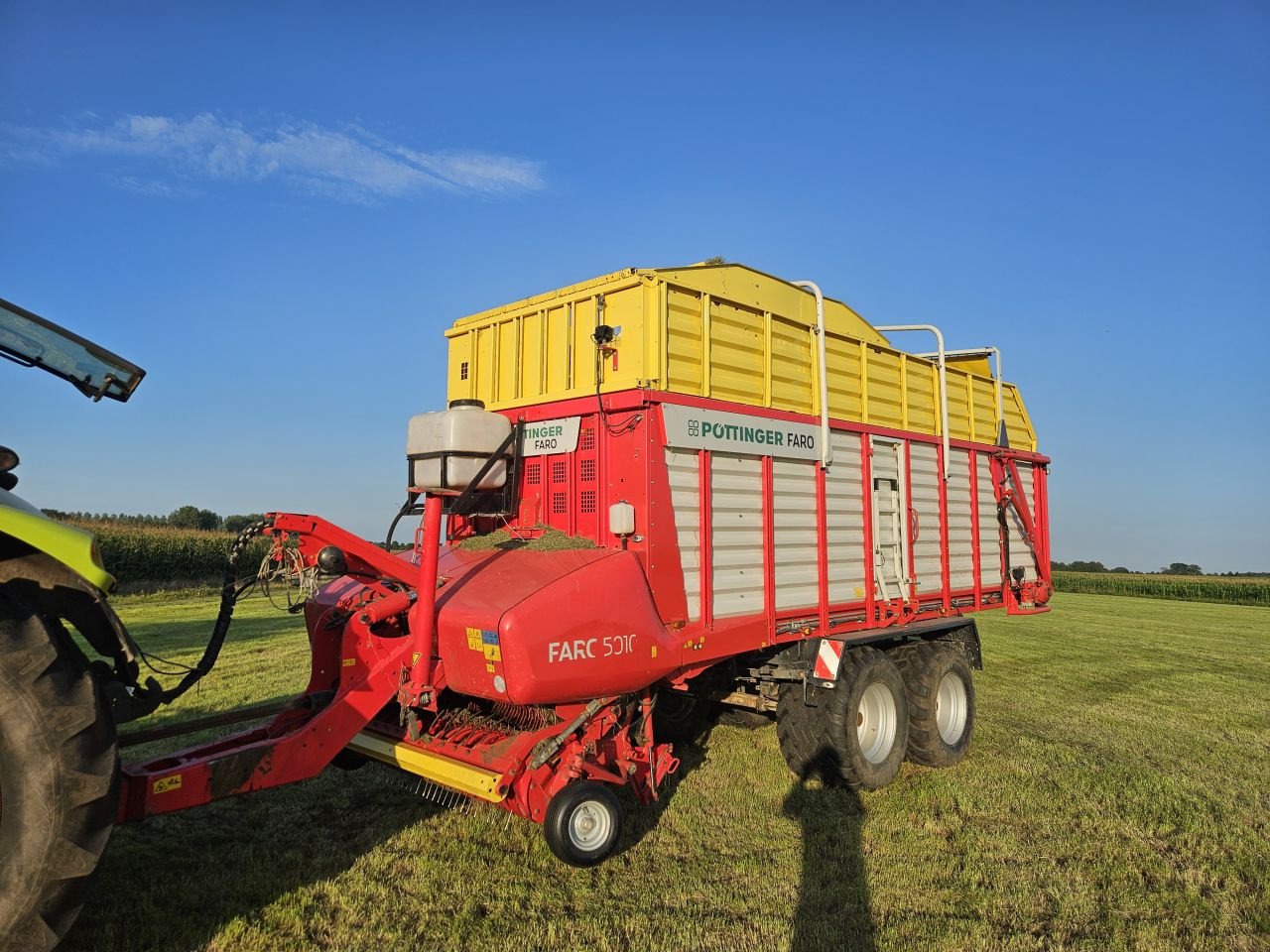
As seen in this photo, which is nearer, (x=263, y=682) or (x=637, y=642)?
(x=637, y=642)

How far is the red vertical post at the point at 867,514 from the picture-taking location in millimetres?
6531

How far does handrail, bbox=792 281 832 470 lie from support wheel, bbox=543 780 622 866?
300 cm

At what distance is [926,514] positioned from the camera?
7211 mm

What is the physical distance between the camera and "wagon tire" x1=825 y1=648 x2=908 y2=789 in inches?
227

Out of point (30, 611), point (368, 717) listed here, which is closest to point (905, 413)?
point (368, 717)

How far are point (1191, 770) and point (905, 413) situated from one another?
3.75m

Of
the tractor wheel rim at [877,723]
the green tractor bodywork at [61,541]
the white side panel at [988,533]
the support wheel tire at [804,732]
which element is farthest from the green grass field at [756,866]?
the white side panel at [988,533]

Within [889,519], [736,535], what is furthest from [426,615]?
[889,519]

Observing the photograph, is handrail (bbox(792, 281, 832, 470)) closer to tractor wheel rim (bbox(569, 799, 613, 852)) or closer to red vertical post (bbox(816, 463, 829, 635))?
red vertical post (bbox(816, 463, 829, 635))

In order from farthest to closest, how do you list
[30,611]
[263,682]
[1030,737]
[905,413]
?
[263,682] < [1030,737] < [905,413] < [30,611]

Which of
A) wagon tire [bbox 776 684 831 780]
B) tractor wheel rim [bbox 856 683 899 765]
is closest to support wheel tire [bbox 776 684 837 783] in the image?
wagon tire [bbox 776 684 831 780]

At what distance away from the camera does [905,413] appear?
7168mm

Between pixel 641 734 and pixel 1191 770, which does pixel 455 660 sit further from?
pixel 1191 770

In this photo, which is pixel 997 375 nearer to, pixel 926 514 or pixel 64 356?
pixel 926 514
